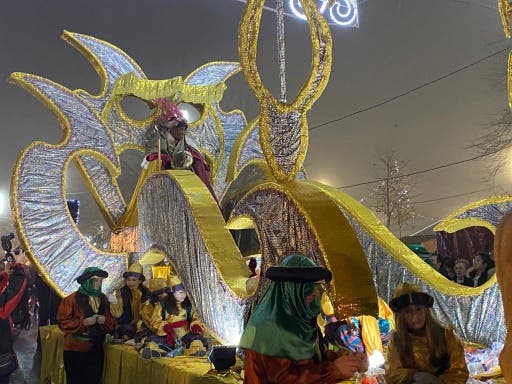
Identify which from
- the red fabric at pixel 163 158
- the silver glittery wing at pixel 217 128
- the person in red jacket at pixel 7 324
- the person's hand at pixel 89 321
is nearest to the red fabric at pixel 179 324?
the person's hand at pixel 89 321

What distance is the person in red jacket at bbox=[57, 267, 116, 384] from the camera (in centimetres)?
469

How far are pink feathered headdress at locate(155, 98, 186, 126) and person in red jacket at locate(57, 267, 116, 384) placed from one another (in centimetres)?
240

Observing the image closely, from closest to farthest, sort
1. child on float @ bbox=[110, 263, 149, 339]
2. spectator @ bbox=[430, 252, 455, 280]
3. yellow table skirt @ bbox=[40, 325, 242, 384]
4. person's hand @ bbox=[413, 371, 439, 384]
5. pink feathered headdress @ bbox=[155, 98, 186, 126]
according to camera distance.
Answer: person's hand @ bbox=[413, 371, 439, 384] < yellow table skirt @ bbox=[40, 325, 242, 384] < child on float @ bbox=[110, 263, 149, 339] < spectator @ bbox=[430, 252, 455, 280] < pink feathered headdress @ bbox=[155, 98, 186, 126]

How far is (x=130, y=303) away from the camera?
5.50 m

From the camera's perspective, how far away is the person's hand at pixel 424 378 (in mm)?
2401

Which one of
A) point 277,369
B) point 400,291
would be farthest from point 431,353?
point 277,369

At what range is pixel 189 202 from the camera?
437cm

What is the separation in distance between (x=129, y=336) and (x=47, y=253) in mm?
1867

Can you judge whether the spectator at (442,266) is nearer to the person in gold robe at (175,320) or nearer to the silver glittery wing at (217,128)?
the person in gold robe at (175,320)

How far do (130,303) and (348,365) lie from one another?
12.5ft

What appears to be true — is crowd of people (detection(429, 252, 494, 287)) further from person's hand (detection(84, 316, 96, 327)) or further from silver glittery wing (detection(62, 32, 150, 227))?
silver glittery wing (detection(62, 32, 150, 227))

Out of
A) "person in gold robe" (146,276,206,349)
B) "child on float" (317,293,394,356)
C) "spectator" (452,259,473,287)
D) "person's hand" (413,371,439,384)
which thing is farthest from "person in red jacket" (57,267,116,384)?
"spectator" (452,259,473,287)

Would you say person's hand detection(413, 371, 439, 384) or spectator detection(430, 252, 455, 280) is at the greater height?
spectator detection(430, 252, 455, 280)

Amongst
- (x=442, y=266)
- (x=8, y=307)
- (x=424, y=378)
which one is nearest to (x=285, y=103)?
(x=424, y=378)
